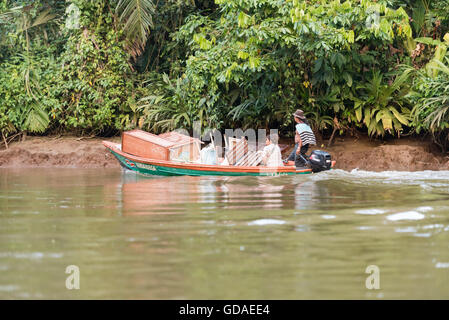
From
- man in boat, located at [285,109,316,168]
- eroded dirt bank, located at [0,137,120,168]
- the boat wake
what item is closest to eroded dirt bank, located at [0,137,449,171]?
eroded dirt bank, located at [0,137,120,168]

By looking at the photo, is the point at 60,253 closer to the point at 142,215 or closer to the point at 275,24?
the point at 142,215

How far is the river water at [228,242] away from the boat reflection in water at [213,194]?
30mm

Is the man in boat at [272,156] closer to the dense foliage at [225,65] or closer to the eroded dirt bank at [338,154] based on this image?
the dense foliage at [225,65]

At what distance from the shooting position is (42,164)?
19141 mm

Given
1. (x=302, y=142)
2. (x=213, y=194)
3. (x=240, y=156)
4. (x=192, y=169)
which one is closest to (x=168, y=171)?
(x=192, y=169)

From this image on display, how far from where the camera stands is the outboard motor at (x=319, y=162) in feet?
46.5

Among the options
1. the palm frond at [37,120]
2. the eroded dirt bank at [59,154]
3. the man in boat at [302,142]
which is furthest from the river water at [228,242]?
the palm frond at [37,120]

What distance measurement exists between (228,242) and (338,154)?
10.0 meters

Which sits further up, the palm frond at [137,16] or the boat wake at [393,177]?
the palm frond at [137,16]

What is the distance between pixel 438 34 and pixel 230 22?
5.28 metres

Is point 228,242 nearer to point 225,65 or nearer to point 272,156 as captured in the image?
point 272,156

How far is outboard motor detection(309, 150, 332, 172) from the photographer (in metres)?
14.2

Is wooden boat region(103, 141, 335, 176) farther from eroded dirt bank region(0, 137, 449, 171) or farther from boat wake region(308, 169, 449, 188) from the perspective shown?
eroded dirt bank region(0, 137, 449, 171)

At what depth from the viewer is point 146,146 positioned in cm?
1562
